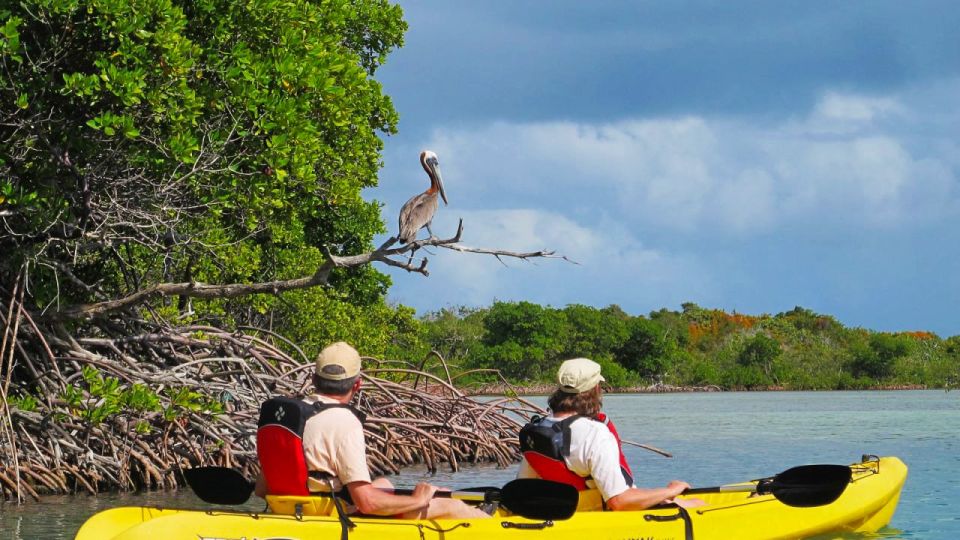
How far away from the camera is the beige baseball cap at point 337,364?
473cm

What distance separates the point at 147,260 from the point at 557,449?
699cm

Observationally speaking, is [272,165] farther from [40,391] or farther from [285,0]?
[40,391]

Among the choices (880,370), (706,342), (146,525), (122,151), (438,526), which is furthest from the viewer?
(706,342)

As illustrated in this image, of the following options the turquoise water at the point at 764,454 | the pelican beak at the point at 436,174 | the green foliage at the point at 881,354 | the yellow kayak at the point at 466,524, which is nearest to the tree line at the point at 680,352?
the green foliage at the point at 881,354

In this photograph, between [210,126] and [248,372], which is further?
[248,372]

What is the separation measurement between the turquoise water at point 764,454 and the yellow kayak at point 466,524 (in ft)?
7.65

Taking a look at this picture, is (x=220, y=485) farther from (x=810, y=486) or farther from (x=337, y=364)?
(x=810, y=486)

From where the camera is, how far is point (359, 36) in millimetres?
17125

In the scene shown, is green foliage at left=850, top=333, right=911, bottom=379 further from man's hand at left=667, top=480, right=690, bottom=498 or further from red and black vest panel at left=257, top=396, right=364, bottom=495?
red and black vest panel at left=257, top=396, right=364, bottom=495

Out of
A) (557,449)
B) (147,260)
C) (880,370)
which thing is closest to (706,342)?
(880,370)

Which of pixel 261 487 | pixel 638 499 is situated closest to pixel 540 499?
pixel 638 499

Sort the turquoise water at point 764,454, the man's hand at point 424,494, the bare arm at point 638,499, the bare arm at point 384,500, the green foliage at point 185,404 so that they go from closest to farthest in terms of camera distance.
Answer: the bare arm at point 384,500
the man's hand at point 424,494
the bare arm at point 638,499
the turquoise water at point 764,454
the green foliage at point 185,404

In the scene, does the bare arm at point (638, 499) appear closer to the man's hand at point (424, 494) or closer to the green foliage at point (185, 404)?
the man's hand at point (424, 494)

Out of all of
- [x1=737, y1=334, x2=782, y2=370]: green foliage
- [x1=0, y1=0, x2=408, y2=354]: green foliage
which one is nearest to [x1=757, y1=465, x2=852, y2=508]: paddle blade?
[x1=0, y1=0, x2=408, y2=354]: green foliage
